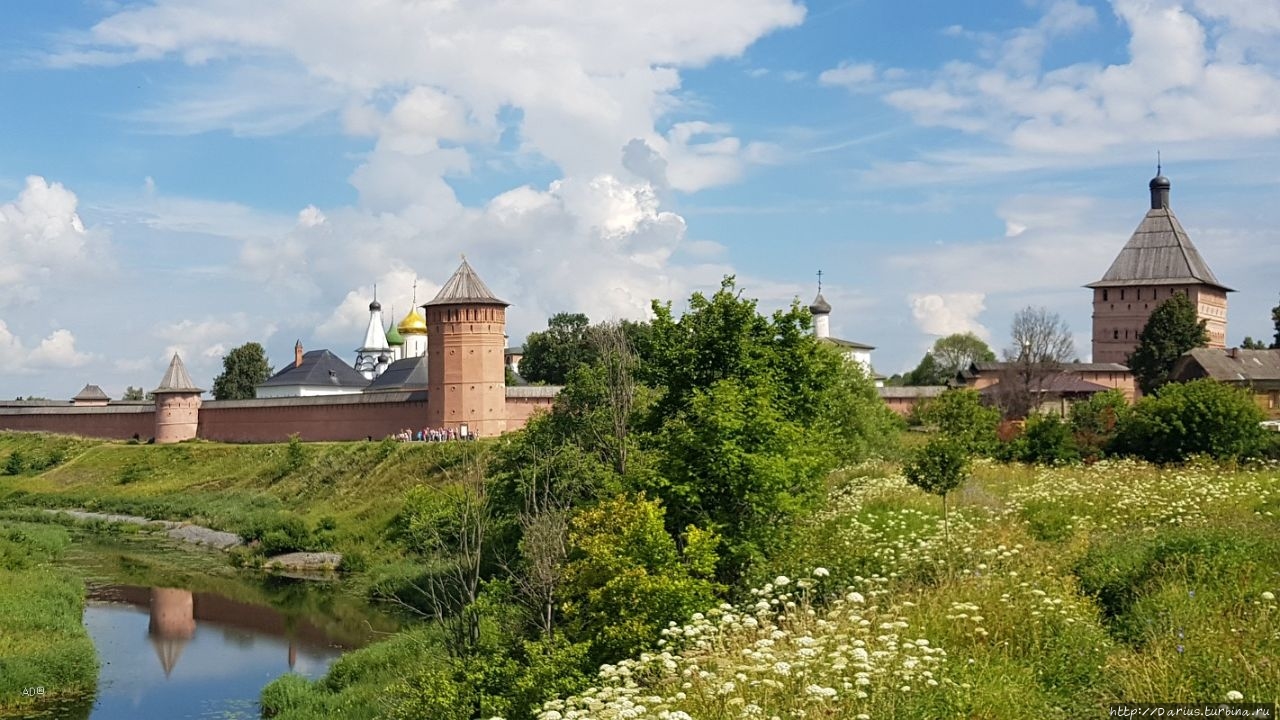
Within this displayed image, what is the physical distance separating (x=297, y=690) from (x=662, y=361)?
6417 mm

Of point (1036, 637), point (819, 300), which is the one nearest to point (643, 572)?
point (1036, 637)

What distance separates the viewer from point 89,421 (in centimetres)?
4828

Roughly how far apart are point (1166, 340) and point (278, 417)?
3084 centimetres

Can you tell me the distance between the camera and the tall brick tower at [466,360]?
122 ft

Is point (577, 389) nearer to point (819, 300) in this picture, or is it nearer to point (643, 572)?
point (643, 572)

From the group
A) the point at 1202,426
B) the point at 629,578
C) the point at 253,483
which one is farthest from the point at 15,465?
the point at 629,578

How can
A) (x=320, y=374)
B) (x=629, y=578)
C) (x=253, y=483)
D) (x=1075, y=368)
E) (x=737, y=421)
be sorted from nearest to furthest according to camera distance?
1. (x=629, y=578)
2. (x=737, y=421)
3. (x=253, y=483)
4. (x=1075, y=368)
5. (x=320, y=374)

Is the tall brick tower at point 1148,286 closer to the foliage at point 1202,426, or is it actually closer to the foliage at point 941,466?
the foliage at point 1202,426

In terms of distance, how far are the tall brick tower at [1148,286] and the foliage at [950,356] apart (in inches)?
735

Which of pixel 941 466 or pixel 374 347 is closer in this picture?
pixel 941 466

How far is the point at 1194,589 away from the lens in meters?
8.40

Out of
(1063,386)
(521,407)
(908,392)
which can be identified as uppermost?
(1063,386)

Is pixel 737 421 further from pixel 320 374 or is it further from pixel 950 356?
A: pixel 950 356

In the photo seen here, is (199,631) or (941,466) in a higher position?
(941,466)
